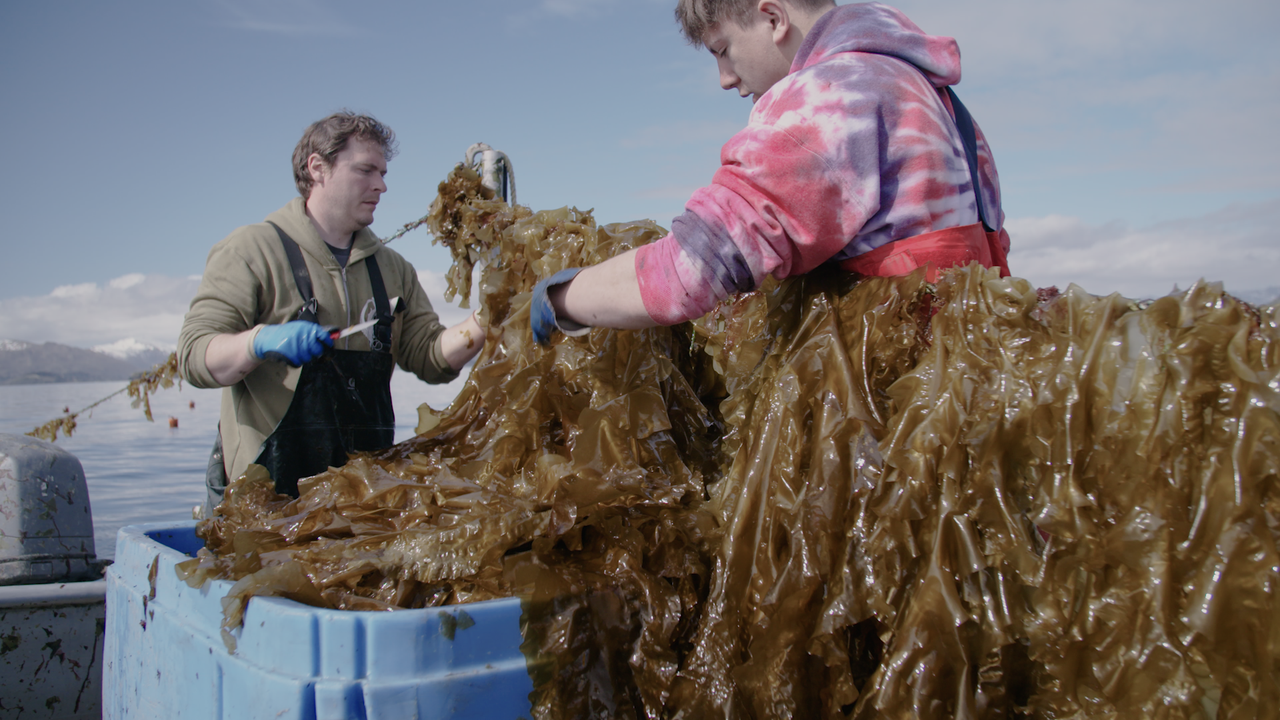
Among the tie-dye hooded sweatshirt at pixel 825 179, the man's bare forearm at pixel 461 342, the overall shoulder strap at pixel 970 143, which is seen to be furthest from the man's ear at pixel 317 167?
the overall shoulder strap at pixel 970 143

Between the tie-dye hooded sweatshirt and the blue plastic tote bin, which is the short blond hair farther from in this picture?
the blue plastic tote bin

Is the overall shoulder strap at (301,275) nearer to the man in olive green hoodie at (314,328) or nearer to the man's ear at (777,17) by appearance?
the man in olive green hoodie at (314,328)

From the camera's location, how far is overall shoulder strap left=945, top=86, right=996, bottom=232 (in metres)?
1.30

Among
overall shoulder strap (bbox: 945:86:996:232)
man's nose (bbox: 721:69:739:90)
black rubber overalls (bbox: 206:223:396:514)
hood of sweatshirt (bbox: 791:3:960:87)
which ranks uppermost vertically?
man's nose (bbox: 721:69:739:90)

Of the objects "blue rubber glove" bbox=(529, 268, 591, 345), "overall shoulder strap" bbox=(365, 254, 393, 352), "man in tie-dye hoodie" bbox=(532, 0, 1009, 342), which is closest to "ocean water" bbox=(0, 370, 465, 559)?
"overall shoulder strap" bbox=(365, 254, 393, 352)

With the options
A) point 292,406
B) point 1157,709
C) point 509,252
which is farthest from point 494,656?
point 292,406

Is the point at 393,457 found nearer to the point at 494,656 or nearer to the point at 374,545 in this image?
the point at 374,545

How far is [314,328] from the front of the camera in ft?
7.51

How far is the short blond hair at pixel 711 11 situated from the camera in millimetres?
1413

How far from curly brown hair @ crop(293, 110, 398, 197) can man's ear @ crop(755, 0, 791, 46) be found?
1.93 m

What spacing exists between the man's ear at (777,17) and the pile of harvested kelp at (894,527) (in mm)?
459

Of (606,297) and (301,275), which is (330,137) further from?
(606,297)

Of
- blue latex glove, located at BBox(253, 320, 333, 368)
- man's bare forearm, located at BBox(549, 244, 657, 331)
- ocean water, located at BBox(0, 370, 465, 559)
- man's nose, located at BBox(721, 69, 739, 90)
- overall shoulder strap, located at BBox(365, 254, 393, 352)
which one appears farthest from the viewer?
ocean water, located at BBox(0, 370, 465, 559)

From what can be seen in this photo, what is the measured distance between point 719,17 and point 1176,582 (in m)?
1.17
